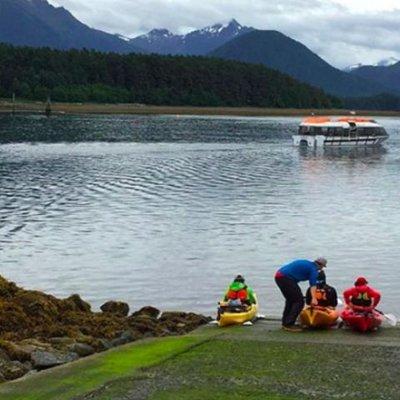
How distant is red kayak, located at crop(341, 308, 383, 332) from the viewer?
20.3 m

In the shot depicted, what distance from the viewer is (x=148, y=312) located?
80.4 ft

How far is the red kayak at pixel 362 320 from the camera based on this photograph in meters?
20.3

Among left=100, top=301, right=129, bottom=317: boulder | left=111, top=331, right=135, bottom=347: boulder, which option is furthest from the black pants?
left=100, top=301, right=129, bottom=317: boulder

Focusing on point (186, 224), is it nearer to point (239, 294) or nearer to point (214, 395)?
point (239, 294)

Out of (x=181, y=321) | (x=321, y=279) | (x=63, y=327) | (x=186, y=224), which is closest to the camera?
(x=321, y=279)

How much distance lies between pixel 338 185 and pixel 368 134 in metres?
53.0

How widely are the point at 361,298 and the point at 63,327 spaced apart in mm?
7924

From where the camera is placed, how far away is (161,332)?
21938 mm

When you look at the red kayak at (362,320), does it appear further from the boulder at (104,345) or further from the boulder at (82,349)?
the boulder at (82,349)

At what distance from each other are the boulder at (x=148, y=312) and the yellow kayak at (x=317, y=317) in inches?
213

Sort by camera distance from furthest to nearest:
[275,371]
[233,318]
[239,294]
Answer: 1. [239,294]
2. [233,318]
3. [275,371]

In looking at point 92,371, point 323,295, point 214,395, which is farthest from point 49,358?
point 323,295

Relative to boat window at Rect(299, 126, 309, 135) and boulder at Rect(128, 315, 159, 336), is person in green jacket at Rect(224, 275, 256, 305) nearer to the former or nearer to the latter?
boulder at Rect(128, 315, 159, 336)

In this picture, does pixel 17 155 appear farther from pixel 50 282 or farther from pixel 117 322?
pixel 117 322
